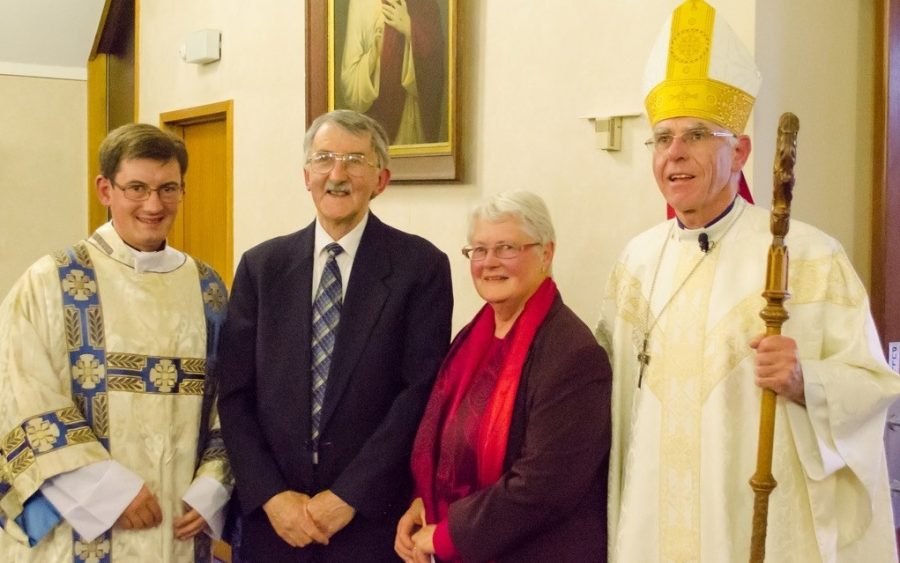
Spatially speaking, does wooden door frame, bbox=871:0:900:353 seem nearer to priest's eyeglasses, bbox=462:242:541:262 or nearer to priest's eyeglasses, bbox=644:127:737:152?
priest's eyeglasses, bbox=644:127:737:152

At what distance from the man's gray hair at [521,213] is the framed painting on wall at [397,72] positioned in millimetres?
1299

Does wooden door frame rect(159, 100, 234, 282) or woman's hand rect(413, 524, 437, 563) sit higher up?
wooden door frame rect(159, 100, 234, 282)

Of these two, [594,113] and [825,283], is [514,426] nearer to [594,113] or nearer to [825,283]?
[825,283]

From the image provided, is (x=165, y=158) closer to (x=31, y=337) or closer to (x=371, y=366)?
(x=31, y=337)

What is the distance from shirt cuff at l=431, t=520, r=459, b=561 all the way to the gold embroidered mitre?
1003 mm

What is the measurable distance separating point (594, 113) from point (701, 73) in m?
0.91

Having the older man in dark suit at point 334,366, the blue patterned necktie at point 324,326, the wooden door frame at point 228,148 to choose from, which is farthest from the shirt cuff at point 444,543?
the wooden door frame at point 228,148

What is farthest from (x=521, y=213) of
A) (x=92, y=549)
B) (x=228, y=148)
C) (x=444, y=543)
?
(x=228, y=148)

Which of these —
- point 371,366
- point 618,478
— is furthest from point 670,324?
point 371,366

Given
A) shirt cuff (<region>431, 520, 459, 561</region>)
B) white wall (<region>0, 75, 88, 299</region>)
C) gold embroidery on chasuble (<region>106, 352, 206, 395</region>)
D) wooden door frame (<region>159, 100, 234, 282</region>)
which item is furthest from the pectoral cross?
white wall (<region>0, 75, 88, 299</region>)

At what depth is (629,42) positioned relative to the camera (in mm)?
2988

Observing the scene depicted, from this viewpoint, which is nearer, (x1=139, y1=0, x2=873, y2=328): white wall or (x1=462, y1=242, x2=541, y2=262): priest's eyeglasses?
(x1=462, y1=242, x2=541, y2=262): priest's eyeglasses

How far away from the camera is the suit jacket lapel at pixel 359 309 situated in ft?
7.72

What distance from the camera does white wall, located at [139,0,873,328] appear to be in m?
2.80
